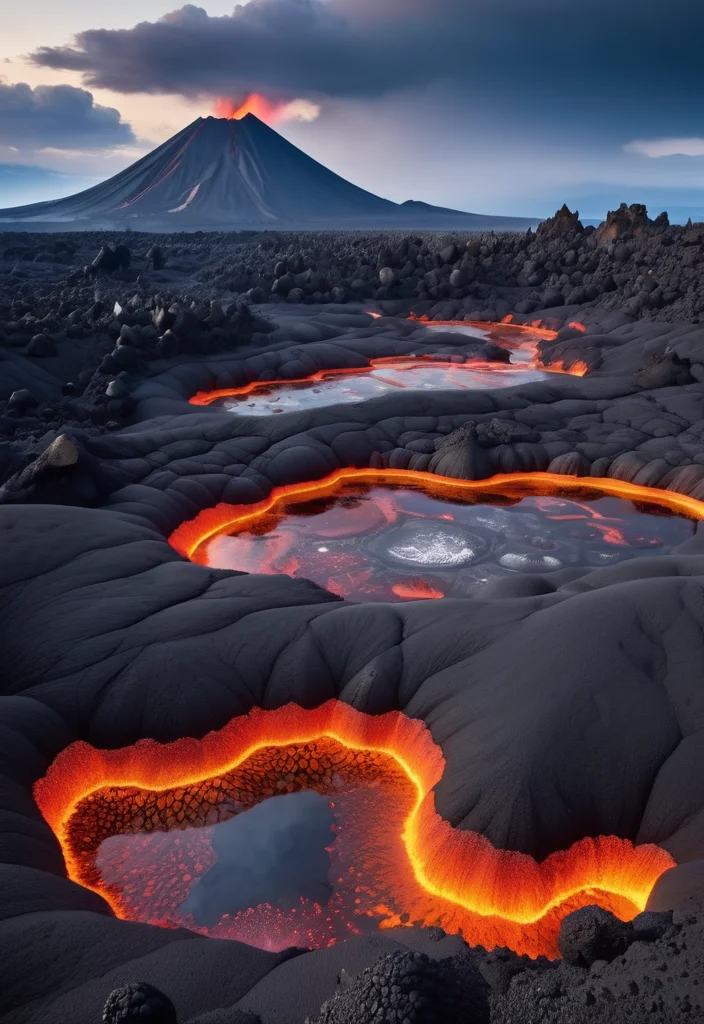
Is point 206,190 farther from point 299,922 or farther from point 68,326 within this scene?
point 299,922

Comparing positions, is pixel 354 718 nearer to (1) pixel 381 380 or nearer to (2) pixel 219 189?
(1) pixel 381 380

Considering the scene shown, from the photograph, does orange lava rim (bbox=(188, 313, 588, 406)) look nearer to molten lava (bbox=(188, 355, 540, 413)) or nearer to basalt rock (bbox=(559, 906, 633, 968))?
molten lava (bbox=(188, 355, 540, 413))

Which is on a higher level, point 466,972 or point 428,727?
point 466,972

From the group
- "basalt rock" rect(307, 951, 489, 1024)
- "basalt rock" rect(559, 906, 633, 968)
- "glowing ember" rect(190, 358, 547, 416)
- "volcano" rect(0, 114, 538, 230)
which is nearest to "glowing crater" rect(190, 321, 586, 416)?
"glowing ember" rect(190, 358, 547, 416)

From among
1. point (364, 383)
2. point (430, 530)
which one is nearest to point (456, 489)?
point (430, 530)

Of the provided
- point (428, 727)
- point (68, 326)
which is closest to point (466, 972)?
point (428, 727)

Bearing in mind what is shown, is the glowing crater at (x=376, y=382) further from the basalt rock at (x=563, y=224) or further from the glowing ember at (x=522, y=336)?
the basalt rock at (x=563, y=224)

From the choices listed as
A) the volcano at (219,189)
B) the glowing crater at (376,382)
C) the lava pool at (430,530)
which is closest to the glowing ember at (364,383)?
the glowing crater at (376,382)
